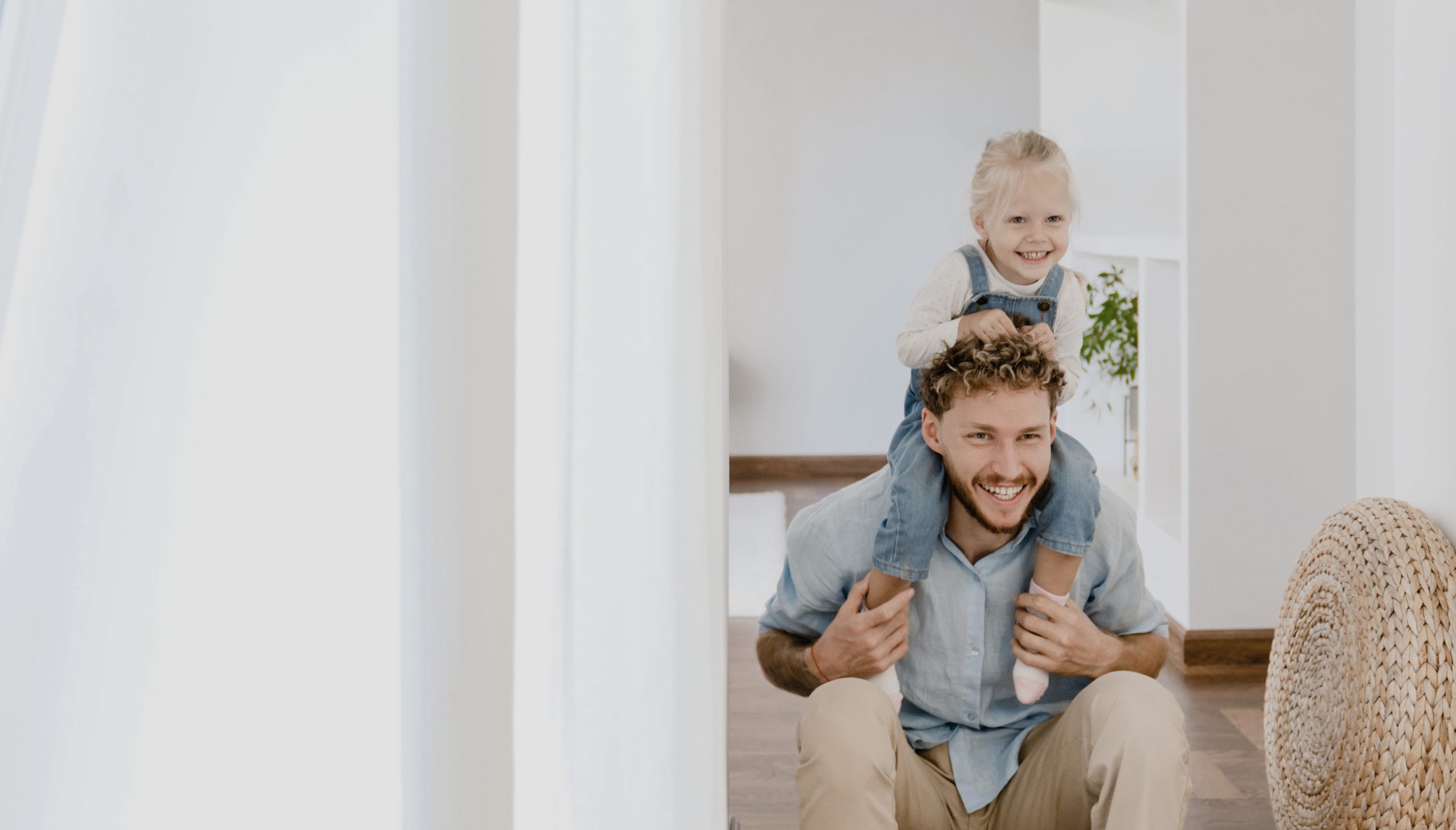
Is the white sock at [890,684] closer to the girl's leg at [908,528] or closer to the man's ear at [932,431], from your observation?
the girl's leg at [908,528]

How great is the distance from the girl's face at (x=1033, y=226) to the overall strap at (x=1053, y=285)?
0.08 ft

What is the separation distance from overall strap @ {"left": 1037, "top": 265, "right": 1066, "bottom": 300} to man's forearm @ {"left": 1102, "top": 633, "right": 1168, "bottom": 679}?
1.63ft

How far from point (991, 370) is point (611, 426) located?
1.14 m

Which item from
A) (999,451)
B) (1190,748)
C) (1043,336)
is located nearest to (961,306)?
(1043,336)

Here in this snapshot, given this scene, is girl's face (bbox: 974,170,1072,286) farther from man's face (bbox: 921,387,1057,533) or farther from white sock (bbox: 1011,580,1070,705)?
white sock (bbox: 1011,580,1070,705)

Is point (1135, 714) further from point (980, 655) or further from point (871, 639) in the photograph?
point (871, 639)

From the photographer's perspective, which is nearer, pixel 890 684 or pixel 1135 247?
pixel 890 684

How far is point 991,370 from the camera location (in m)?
1.53

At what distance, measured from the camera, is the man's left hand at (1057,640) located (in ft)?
5.11

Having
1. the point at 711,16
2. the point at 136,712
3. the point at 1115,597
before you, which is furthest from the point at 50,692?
the point at 1115,597

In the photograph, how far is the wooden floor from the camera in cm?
231

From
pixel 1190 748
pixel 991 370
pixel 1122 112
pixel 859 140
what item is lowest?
pixel 1190 748

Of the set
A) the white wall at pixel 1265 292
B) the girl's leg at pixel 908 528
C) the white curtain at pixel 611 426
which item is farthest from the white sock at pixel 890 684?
the white wall at pixel 1265 292

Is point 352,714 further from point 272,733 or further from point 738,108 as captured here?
point 738,108
